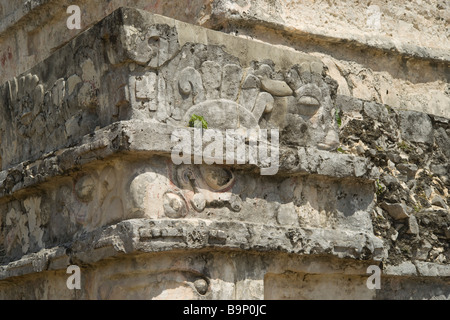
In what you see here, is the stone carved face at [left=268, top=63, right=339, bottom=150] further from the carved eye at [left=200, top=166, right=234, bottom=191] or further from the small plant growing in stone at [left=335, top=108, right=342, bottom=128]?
the carved eye at [left=200, top=166, right=234, bottom=191]

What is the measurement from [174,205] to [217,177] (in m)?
0.35

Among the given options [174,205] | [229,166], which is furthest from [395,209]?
[174,205]

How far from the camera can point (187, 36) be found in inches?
216

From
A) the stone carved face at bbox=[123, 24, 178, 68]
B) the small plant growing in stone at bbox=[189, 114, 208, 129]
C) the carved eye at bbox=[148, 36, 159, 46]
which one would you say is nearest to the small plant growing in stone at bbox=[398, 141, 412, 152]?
the small plant growing in stone at bbox=[189, 114, 208, 129]

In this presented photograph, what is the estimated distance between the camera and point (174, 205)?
5.23m

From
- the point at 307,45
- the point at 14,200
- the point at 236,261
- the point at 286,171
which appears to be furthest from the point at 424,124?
the point at 14,200

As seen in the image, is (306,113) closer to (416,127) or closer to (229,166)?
(229,166)

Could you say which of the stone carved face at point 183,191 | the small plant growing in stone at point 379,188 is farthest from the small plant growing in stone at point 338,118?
the stone carved face at point 183,191

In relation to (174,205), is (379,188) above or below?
above

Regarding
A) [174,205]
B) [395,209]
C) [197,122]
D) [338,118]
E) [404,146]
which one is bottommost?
[174,205]

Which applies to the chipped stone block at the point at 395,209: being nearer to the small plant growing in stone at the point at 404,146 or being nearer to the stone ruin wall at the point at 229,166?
the stone ruin wall at the point at 229,166

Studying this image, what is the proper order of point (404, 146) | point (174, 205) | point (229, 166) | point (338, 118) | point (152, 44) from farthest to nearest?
point (404, 146) < point (338, 118) < point (229, 166) < point (152, 44) < point (174, 205)

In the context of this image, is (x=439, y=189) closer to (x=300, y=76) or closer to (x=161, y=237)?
(x=300, y=76)

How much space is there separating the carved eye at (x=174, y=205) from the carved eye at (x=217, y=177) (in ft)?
0.74
